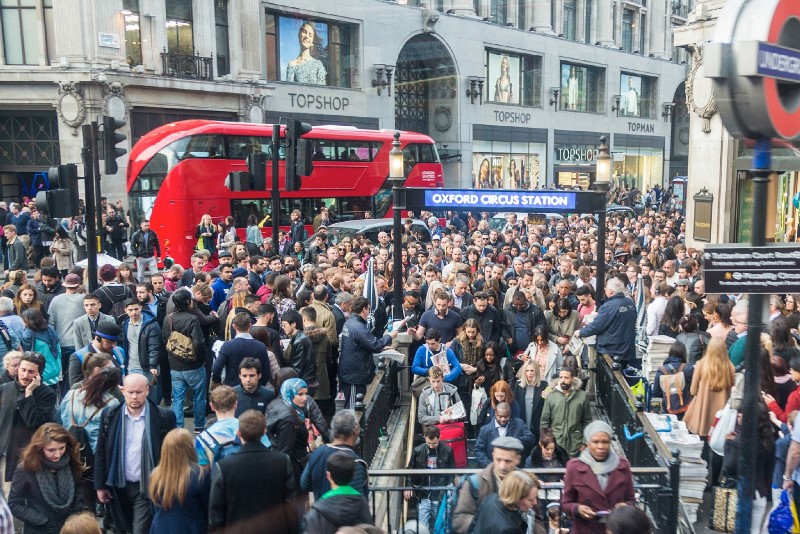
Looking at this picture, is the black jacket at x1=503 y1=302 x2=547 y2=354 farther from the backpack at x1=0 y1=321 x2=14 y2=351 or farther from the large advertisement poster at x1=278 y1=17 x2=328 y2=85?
the large advertisement poster at x1=278 y1=17 x2=328 y2=85

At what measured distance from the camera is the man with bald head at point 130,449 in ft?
19.0

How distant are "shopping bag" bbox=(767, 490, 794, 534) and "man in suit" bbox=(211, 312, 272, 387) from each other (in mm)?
A: 4527

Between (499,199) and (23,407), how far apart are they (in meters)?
6.10

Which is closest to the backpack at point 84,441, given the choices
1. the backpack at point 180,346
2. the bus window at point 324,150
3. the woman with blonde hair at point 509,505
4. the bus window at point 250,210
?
the backpack at point 180,346

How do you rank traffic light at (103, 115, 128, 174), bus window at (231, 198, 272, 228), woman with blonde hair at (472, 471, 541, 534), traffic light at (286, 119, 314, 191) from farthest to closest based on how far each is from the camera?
bus window at (231, 198, 272, 228)
traffic light at (103, 115, 128, 174)
traffic light at (286, 119, 314, 191)
woman with blonde hair at (472, 471, 541, 534)

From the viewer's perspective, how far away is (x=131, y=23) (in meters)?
26.5

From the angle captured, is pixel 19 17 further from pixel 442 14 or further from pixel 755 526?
pixel 755 526

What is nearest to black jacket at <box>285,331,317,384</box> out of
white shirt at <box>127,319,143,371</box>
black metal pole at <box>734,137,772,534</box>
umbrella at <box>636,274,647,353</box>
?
white shirt at <box>127,319,143,371</box>

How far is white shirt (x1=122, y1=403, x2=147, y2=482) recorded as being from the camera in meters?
5.81

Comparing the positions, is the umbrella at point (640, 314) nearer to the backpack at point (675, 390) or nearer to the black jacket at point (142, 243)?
the backpack at point (675, 390)

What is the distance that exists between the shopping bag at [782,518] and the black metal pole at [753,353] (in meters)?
Answer: 2.14

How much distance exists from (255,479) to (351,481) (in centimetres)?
62

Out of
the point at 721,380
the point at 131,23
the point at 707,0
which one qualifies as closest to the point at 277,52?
the point at 131,23

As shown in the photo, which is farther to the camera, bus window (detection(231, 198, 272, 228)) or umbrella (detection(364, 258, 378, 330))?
bus window (detection(231, 198, 272, 228))
